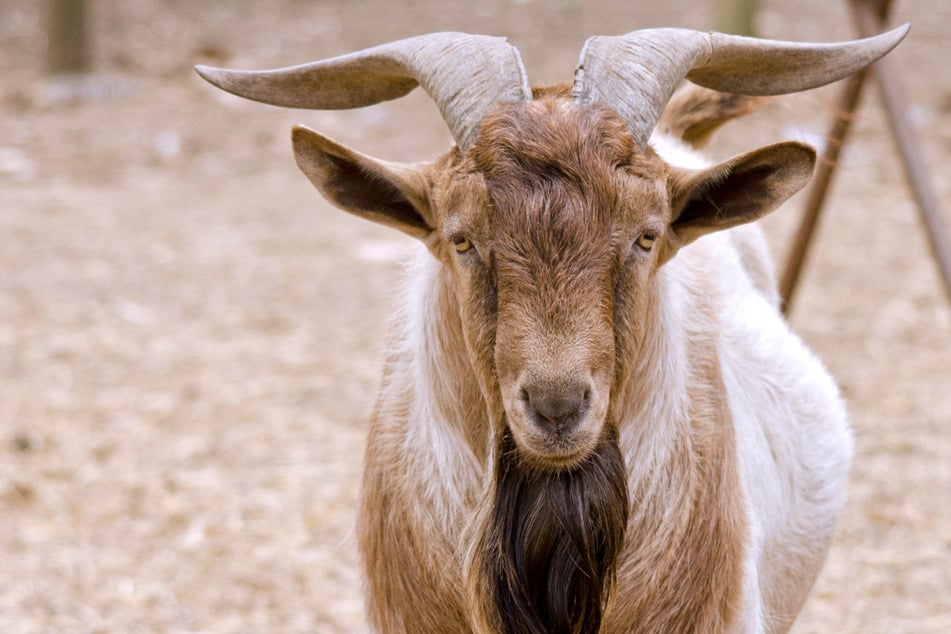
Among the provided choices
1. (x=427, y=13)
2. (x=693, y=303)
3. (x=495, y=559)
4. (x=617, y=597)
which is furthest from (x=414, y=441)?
(x=427, y=13)

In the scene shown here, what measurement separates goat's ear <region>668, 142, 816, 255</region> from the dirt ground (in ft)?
3.93

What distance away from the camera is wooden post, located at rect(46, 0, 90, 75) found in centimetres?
1332

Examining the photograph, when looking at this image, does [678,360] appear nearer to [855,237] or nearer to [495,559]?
[495,559]

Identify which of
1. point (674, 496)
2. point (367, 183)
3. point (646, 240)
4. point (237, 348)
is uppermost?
point (646, 240)

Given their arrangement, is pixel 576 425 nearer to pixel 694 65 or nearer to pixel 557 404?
pixel 557 404

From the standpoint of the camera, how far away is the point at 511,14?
16781 mm

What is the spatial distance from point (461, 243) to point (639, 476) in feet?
2.74

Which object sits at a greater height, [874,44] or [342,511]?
[874,44]

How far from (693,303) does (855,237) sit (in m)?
6.68

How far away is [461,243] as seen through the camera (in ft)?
9.57

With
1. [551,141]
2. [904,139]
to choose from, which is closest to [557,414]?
[551,141]

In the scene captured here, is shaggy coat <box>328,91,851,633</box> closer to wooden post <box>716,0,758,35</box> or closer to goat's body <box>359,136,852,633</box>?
goat's body <box>359,136,852,633</box>

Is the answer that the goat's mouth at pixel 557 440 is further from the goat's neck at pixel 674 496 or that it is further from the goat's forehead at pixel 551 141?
the goat's forehead at pixel 551 141

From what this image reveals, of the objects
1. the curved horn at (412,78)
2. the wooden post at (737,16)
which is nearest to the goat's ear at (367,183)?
the curved horn at (412,78)
